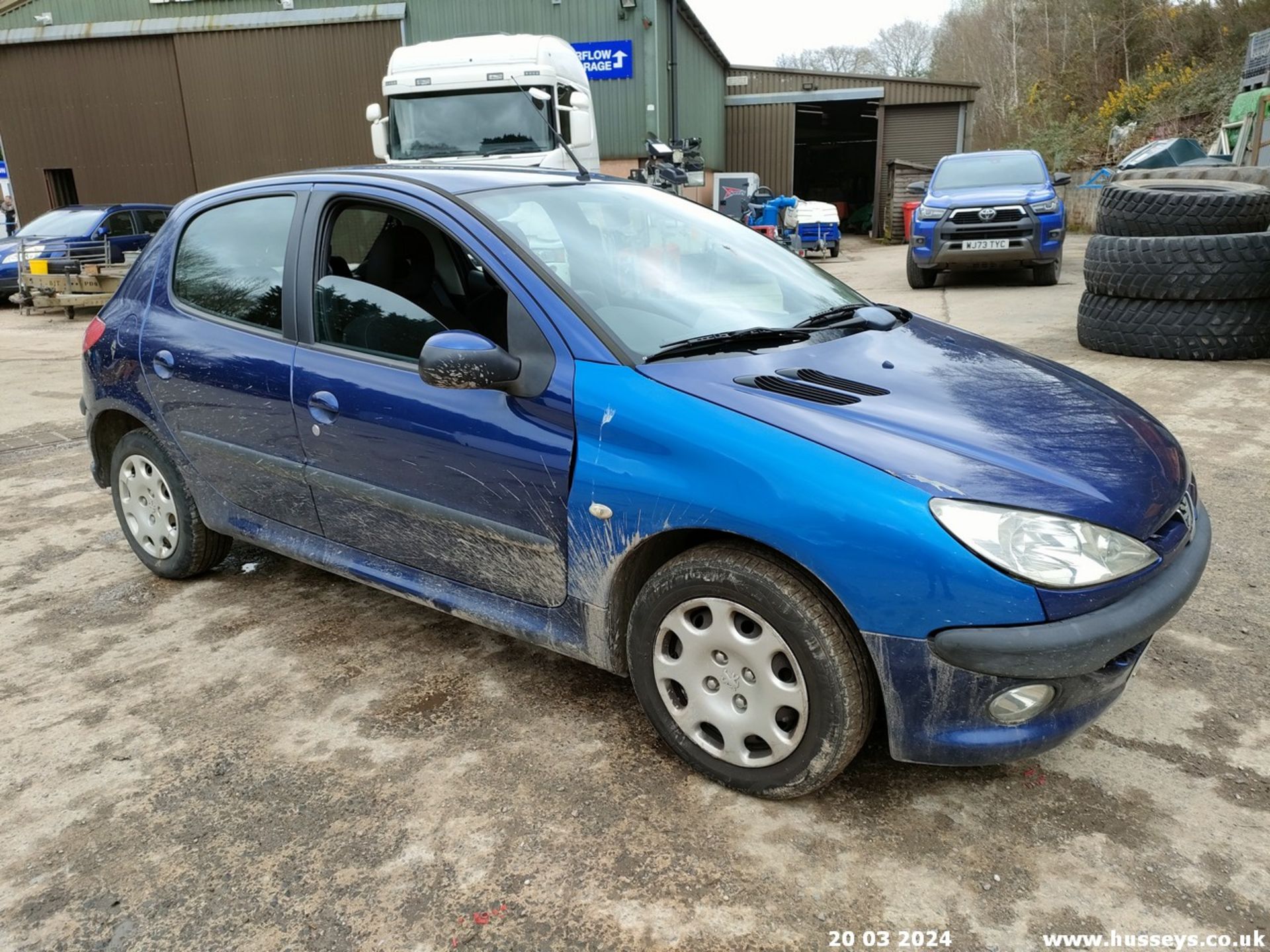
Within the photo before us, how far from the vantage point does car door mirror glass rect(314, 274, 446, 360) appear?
2828 millimetres

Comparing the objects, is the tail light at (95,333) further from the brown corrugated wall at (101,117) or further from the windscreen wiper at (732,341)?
the brown corrugated wall at (101,117)

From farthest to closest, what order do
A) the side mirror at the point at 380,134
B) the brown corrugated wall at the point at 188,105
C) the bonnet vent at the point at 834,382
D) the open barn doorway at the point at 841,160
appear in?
the open barn doorway at the point at 841,160 → the brown corrugated wall at the point at 188,105 → the side mirror at the point at 380,134 → the bonnet vent at the point at 834,382

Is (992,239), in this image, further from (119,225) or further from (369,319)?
(119,225)

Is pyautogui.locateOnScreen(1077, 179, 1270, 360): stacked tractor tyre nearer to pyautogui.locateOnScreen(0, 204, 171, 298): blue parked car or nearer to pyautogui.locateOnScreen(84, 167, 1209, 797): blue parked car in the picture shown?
pyautogui.locateOnScreen(84, 167, 1209, 797): blue parked car

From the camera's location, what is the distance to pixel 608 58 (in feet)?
60.4

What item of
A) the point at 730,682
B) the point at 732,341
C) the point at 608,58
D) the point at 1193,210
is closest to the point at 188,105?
the point at 608,58

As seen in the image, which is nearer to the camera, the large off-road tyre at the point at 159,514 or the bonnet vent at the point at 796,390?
the bonnet vent at the point at 796,390

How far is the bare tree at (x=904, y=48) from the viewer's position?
55312 millimetres

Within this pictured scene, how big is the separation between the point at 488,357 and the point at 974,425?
1.26 metres

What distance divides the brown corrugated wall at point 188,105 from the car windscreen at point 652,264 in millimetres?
17389

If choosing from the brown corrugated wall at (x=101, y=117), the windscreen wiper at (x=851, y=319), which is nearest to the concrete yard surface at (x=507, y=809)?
the windscreen wiper at (x=851, y=319)

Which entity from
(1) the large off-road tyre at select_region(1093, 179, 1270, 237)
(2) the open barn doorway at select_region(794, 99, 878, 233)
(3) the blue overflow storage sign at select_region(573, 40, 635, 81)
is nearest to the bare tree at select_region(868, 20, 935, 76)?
(2) the open barn doorway at select_region(794, 99, 878, 233)

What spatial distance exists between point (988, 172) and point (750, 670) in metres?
11.3

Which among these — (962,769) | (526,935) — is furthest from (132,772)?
(962,769)
